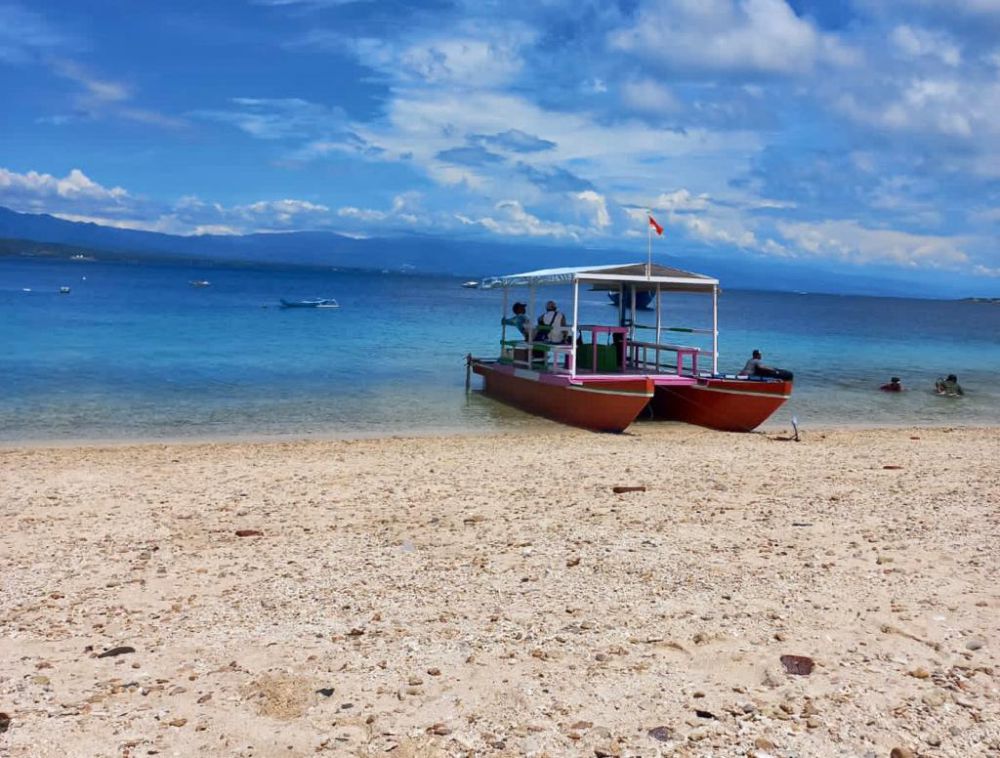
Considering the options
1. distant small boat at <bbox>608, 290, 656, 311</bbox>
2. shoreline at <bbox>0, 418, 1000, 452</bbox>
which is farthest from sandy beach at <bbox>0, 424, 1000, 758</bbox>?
distant small boat at <bbox>608, 290, 656, 311</bbox>

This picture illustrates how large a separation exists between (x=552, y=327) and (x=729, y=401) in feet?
12.9

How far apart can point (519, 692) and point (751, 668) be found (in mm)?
1282

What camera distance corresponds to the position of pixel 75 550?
23.2 feet

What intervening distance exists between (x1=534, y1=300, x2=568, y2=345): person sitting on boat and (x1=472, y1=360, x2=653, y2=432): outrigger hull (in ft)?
2.89

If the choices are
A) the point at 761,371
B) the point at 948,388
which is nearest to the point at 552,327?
the point at 761,371

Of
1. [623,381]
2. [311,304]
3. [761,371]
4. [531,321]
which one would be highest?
[311,304]

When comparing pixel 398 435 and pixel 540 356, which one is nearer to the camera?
pixel 398 435

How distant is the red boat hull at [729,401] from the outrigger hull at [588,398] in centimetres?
137

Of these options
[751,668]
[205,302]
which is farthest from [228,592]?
[205,302]

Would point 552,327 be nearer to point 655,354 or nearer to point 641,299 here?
point 655,354

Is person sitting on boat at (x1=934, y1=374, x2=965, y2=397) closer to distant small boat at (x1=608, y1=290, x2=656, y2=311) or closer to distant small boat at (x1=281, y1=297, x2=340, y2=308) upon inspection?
distant small boat at (x1=608, y1=290, x2=656, y2=311)

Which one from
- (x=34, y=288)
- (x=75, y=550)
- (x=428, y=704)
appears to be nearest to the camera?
(x=428, y=704)

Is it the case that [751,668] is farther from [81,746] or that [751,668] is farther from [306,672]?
[81,746]

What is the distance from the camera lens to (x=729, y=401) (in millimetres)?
15789
